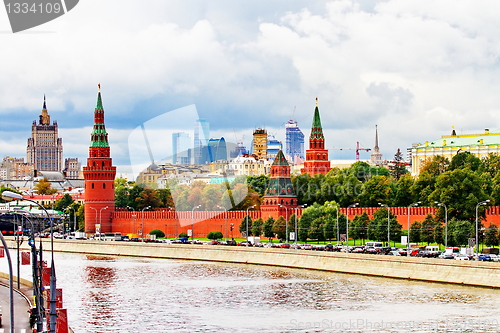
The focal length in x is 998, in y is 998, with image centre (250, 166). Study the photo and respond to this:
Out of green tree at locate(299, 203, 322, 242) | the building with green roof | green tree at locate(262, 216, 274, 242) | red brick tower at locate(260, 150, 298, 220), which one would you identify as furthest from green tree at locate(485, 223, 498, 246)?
the building with green roof

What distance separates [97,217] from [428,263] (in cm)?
7095

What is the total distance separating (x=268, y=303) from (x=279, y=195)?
5327cm

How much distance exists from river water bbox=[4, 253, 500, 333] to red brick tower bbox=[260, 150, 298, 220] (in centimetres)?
3162

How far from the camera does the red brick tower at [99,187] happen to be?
126 m

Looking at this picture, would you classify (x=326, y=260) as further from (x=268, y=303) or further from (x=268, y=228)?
(x=268, y=228)

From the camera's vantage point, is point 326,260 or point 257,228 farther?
point 257,228

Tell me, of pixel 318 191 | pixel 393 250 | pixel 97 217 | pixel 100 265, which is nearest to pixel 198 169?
pixel 97 217

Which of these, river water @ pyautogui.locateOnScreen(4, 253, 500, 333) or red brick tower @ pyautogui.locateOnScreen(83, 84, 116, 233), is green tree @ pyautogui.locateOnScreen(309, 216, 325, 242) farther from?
red brick tower @ pyautogui.locateOnScreen(83, 84, 116, 233)

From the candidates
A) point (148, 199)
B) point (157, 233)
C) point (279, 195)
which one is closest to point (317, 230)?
point (279, 195)

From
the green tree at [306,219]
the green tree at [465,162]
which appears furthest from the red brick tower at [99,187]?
the green tree at [465,162]

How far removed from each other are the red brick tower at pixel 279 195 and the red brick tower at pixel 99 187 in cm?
2773

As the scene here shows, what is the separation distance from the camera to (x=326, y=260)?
71875 mm

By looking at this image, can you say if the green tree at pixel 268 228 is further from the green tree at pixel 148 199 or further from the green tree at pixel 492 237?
the green tree at pixel 148 199

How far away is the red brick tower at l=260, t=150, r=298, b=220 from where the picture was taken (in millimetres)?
105188
